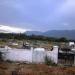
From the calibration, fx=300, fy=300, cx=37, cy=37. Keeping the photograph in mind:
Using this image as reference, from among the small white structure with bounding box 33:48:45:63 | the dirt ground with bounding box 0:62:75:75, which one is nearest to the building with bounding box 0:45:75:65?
the small white structure with bounding box 33:48:45:63

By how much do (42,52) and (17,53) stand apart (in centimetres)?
340

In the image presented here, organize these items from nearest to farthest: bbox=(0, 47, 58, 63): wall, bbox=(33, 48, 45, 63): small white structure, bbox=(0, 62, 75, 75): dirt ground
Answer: bbox=(0, 62, 75, 75): dirt ground → bbox=(0, 47, 58, 63): wall → bbox=(33, 48, 45, 63): small white structure

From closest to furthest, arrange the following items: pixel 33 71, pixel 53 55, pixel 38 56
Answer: pixel 33 71 → pixel 53 55 → pixel 38 56

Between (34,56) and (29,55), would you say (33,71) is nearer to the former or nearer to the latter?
(34,56)

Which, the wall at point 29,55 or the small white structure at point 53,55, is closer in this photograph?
the small white structure at point 53,55

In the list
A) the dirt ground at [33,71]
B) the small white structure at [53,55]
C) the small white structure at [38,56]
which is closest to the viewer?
the dirt ground at [33,71]

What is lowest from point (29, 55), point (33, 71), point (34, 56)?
point (33, 71)

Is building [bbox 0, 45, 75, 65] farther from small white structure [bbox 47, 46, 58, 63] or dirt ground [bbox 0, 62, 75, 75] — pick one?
dirt ground [bbox 0, 62, 75, 75]

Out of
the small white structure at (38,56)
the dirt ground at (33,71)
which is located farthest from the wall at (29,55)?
the dirt ground at (33,71)

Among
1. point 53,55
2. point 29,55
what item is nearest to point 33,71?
point 53,55

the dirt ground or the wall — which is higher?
the wall

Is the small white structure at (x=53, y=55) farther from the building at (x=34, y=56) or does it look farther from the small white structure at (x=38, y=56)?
the small white structure at (x=38, y=56)

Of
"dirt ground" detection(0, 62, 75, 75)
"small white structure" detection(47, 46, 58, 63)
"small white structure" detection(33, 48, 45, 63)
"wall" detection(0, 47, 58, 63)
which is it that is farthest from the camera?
"small white structure" detection(33, 48, 45, 63)

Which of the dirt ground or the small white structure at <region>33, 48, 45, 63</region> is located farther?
the small white structure at <region>33, 48, 45, 63</region>
